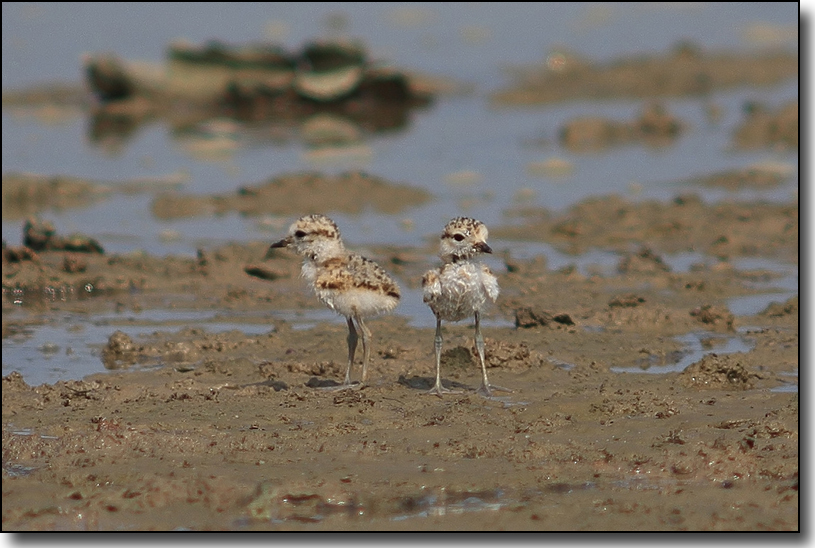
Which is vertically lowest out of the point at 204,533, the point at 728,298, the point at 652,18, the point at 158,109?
the point at 204,533

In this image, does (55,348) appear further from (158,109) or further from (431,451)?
(158,109)

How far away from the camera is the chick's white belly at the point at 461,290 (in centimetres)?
766

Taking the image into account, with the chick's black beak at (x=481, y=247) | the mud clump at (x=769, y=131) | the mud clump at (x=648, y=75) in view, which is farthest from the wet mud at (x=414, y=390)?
the mud clump at (x=648, y=75)

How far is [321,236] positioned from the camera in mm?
8289

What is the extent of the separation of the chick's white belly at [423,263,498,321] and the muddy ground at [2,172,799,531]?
56cm

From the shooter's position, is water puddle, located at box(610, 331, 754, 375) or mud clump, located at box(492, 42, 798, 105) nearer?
water puddle, located at box(610, 331, 754, 375)

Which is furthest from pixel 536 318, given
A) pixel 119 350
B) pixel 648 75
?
pixel 648 75

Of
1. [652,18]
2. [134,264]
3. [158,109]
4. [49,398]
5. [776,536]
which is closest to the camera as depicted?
[776,536]

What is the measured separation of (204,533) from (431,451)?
1.44 meters

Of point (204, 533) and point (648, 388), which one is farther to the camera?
point (648, 388)

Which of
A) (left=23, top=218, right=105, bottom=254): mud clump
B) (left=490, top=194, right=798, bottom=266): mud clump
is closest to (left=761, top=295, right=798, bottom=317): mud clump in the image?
(left=490, top=194, right=798, bottom=266): mud clump

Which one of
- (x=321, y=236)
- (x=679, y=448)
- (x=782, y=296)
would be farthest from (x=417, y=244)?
(x=679, y=448)

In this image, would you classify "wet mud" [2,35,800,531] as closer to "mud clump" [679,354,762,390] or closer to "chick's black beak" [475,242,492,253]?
"mud clump" [679,354,762,390]

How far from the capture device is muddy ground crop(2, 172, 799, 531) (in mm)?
5797
